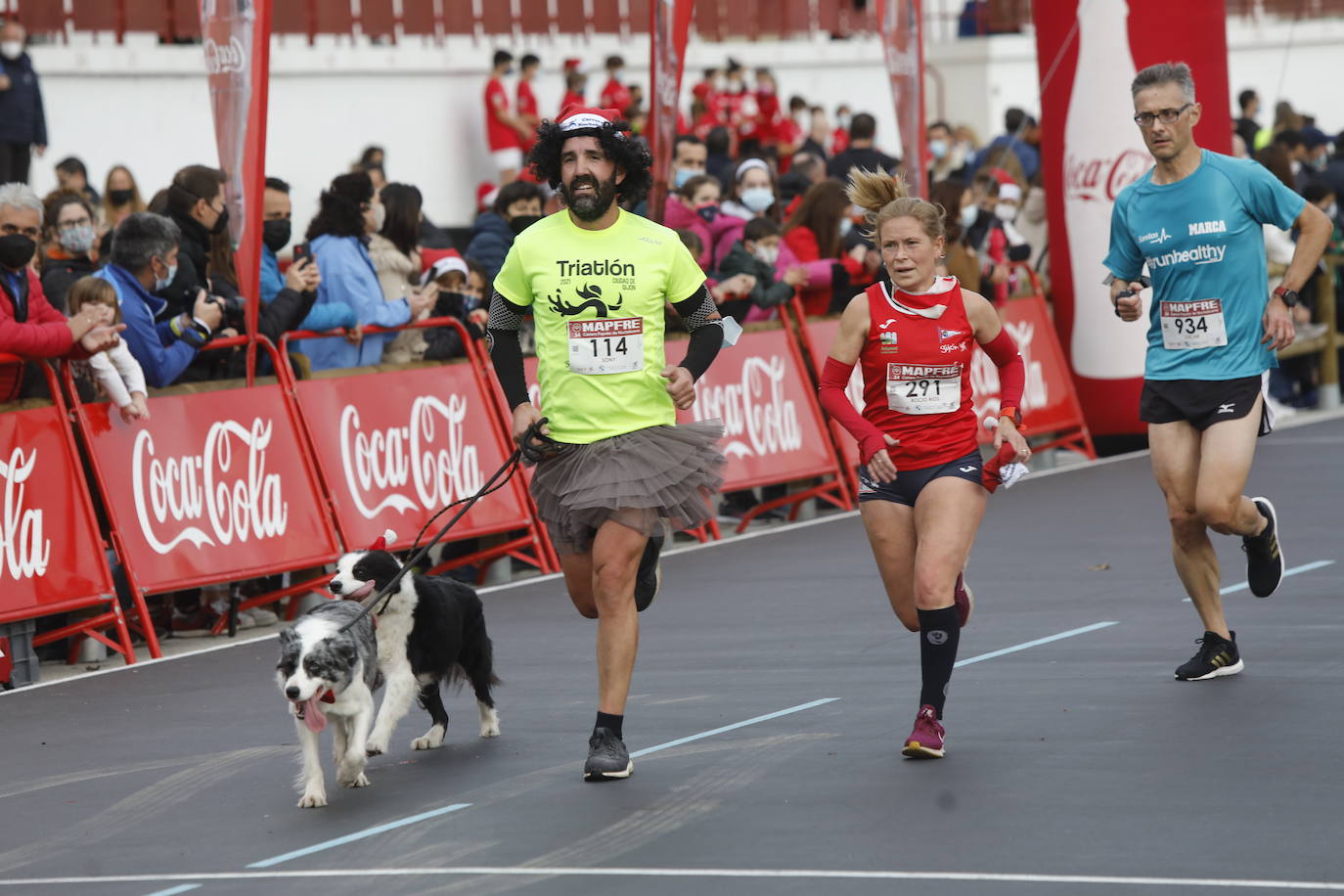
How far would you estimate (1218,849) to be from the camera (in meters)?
5.99

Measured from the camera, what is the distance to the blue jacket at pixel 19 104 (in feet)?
64.7

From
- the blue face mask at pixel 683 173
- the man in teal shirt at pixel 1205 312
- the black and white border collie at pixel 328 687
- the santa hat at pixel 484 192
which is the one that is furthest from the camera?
the santa hat at pixel 484 192

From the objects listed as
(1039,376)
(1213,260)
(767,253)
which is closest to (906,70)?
(1039,376)

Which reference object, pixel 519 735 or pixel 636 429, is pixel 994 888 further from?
pixel 519 735

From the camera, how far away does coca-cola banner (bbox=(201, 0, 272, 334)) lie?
1201 centimetres

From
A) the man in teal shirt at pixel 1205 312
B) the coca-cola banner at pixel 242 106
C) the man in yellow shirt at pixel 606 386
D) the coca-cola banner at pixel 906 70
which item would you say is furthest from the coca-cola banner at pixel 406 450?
the coca-cola banner at pixel 906 70

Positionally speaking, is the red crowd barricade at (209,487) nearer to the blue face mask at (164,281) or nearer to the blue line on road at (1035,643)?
the blue face mask at (164,281)

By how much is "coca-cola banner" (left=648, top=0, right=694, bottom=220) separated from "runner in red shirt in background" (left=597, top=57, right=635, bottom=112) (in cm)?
965

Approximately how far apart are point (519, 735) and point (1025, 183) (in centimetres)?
1469

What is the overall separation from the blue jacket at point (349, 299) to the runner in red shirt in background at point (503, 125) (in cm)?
1283

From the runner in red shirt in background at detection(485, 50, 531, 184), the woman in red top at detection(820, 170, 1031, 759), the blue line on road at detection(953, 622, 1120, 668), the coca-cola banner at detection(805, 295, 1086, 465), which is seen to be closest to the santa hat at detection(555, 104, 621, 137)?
the woman in red top at detection(820, 170, 1031, 759)

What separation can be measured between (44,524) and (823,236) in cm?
738

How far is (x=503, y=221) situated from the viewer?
14.6m

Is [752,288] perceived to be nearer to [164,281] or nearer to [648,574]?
[164,281]
